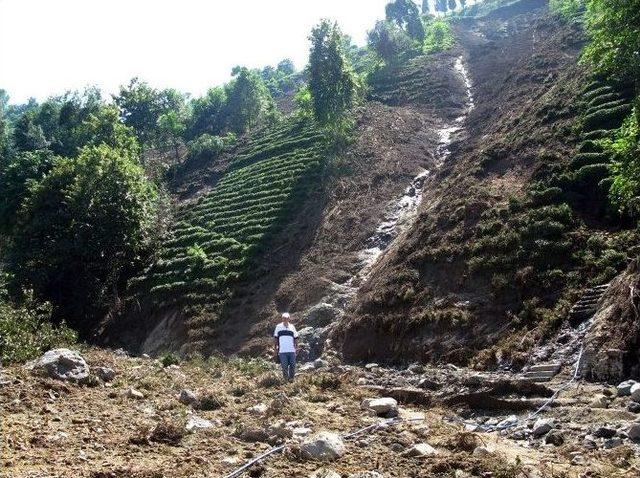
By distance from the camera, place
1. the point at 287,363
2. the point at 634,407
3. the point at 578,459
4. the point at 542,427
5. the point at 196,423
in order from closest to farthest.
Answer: the point at 578,459
the point at 196,423
the point at 542,427
the point at 634,407
the point at 287,363

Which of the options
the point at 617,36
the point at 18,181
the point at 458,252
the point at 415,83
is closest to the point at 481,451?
the point at 617,36

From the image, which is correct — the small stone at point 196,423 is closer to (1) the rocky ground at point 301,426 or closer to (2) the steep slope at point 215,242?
(1) the rocky ground at point 301,426

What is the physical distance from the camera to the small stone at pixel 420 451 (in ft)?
25.8

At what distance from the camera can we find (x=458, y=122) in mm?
53000

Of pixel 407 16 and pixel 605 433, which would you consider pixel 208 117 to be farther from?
pixel 605 433

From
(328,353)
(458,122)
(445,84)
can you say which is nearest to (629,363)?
(328,353)

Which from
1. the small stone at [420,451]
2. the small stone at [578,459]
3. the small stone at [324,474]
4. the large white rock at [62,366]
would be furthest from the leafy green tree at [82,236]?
the small stone at [578,459]

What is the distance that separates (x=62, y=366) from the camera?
1182 centimetres

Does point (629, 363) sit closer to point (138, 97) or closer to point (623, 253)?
point (623, 253)

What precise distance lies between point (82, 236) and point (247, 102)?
43605 millimetres

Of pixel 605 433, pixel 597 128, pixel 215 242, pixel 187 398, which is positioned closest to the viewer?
pixel 605 433

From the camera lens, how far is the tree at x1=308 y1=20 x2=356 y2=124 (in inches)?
1735

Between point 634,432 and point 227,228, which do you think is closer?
point 634,432

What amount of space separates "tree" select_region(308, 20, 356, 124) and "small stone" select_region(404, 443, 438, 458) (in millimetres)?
38363
